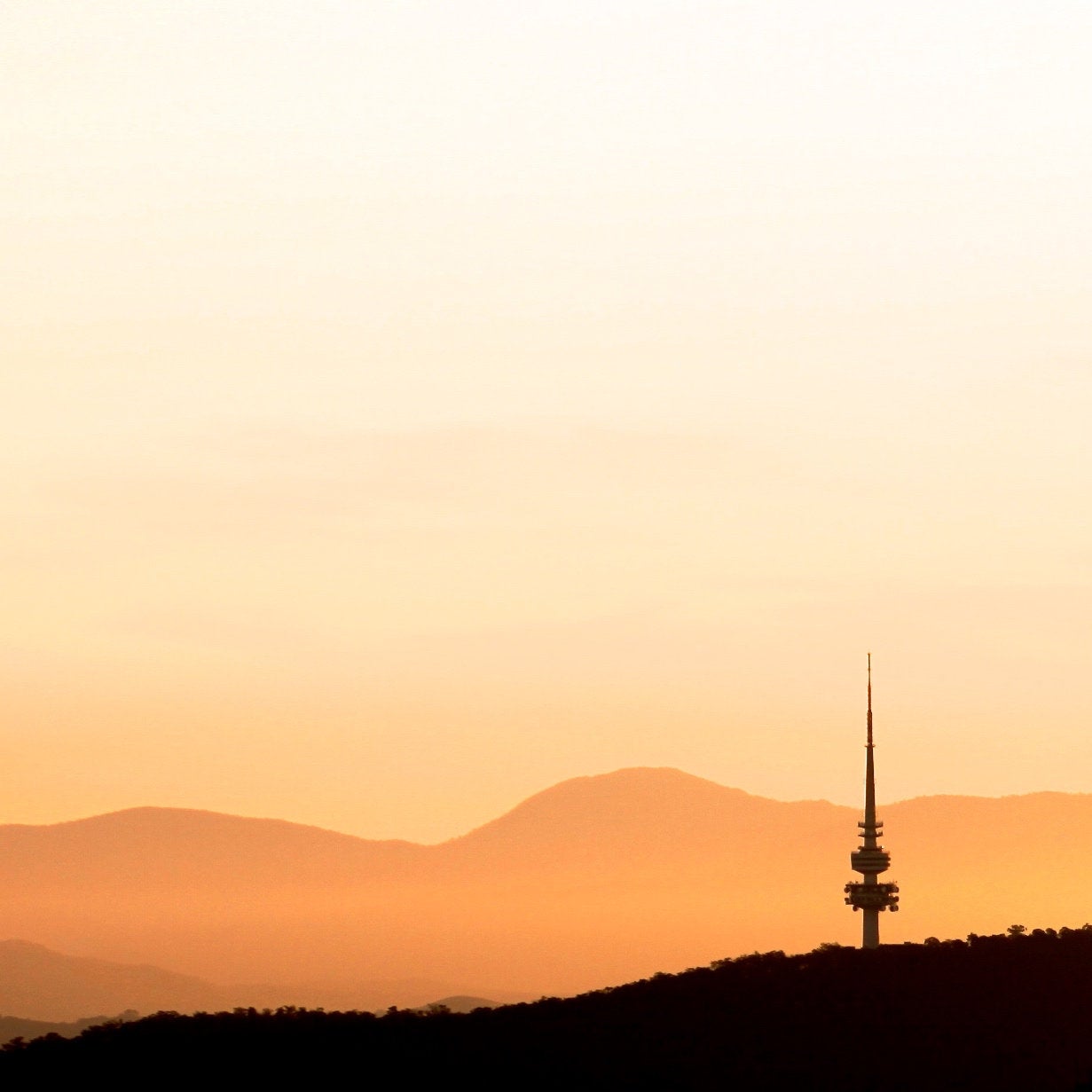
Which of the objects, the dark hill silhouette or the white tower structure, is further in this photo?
the white tower structure

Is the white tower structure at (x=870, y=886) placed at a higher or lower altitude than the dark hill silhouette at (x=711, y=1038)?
higher

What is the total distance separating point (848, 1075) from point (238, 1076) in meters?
Result: 11.8

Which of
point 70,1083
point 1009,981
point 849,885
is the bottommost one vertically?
point 70,1083

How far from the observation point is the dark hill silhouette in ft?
144

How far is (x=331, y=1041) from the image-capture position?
47.2 metres

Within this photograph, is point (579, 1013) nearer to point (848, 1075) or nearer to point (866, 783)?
point (848, 1075)

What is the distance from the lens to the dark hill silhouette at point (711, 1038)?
144 ft

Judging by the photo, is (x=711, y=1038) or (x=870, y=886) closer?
(x=711, y=1038)

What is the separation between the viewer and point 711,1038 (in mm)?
46031

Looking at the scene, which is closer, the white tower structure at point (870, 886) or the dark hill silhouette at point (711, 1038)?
the dark hill silhouette at point (711, 1038)

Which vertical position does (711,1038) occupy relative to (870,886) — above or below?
below

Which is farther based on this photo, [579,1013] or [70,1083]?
[579,1013]

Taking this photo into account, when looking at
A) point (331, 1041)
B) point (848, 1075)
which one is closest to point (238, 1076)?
point (331, 1041)

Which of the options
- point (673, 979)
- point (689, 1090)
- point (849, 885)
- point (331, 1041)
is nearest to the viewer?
point (689, 1090)
